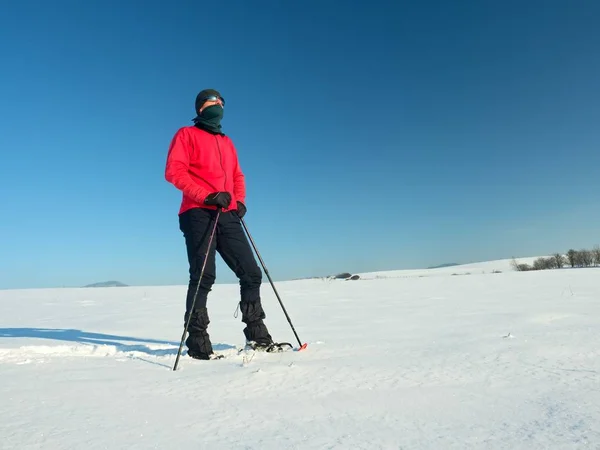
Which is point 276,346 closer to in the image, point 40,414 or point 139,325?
point 40,414

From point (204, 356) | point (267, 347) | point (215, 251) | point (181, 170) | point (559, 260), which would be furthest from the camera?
point (559, 260)

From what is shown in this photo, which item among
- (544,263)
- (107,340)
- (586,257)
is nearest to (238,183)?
(107,340)

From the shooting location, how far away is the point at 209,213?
3.10 m

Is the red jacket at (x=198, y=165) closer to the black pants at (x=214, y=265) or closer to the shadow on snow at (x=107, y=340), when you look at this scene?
the black pants at (x=214, y=265)

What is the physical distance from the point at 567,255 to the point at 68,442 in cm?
6534

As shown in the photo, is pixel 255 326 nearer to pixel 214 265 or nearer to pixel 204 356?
pixel 204 356

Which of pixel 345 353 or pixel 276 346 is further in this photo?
pixel 276 346

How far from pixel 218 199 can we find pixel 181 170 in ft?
1.38

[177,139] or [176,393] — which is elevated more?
[177,139]

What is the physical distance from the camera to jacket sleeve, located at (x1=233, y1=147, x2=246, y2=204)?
3.50 metres

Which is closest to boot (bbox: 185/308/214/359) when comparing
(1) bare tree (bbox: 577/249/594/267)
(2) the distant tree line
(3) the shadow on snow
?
(3) the shadow on snow

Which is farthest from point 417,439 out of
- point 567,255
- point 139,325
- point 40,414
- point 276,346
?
point 567,255

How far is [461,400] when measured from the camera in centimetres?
146

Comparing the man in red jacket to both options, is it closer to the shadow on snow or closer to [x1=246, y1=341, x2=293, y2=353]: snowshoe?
[x1=246, y1=341, x2=293, y2=353]: snowshoe
